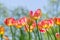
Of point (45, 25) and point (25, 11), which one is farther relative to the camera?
point (25, 11)

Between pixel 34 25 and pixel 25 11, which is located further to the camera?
pixel 25 11

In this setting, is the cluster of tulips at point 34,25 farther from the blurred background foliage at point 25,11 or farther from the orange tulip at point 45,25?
the blurred background foliage at point 25,11

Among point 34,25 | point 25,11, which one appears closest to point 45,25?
point 34,25

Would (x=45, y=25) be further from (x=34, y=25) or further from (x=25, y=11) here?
(x=25, y=11)

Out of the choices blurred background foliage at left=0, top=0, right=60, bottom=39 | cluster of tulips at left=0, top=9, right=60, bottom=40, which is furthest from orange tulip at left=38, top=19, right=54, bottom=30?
Result: blurred background foliage at left=0, top=0, right=60, bottom=39

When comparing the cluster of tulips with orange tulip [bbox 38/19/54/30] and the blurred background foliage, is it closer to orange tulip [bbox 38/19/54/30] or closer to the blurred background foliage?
orange tulip [bbox 38/19/54/30]

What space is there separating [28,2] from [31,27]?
9.8 inches

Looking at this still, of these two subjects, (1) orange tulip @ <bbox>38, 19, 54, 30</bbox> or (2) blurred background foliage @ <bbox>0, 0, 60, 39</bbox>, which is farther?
(2) blurred background foliage @ <bbox>0, 0, 60, 39</bbox>

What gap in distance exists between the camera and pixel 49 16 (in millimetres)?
910

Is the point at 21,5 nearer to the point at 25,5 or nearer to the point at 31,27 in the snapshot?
the point at 25,5

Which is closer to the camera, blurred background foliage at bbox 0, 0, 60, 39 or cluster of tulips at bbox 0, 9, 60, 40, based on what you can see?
cluster of tulips at bbox 0, 9, 60, 40

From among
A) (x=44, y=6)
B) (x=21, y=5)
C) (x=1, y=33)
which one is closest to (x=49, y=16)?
(x=44, y=6)

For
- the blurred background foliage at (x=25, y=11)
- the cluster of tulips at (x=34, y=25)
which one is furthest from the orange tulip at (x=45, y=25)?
the blurred background foliage at (x=25, y=11)

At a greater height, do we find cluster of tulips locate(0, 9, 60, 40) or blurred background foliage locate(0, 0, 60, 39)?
blurred background foliage locate(0, 0, 60, 39)
